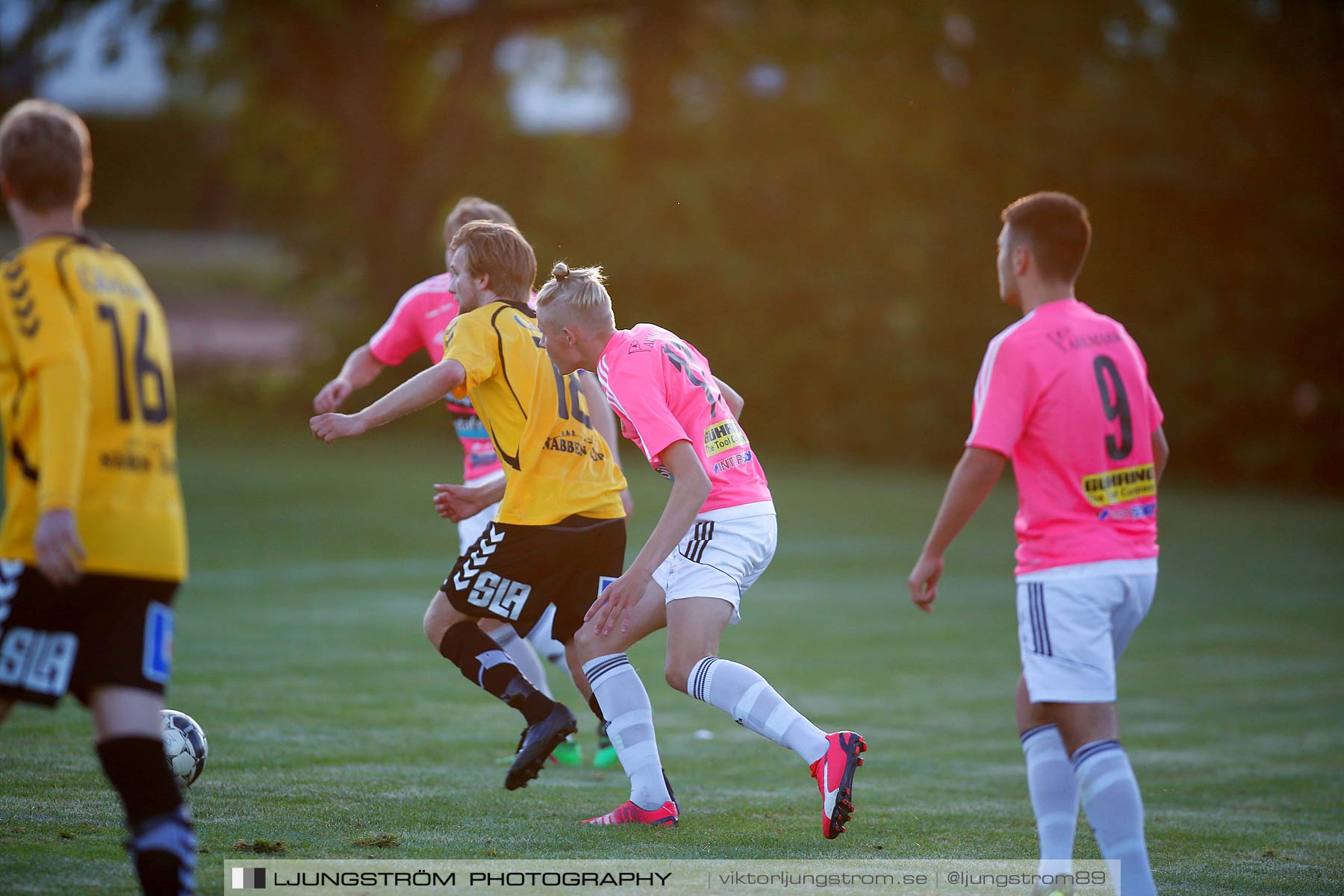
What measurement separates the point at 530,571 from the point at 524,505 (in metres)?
0.24

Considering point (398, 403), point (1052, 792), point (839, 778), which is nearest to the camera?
point (1052, 792)

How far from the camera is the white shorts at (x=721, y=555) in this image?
190 inches

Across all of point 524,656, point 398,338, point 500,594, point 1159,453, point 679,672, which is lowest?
point 524,656

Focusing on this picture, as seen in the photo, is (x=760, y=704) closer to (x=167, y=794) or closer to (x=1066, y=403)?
(x=1066, y=403)

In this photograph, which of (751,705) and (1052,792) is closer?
(1052,792)

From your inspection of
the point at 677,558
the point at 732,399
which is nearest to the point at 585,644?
the point at 677,558

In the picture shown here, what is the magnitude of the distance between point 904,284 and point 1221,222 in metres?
4.92

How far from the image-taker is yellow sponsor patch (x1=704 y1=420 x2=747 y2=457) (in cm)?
488

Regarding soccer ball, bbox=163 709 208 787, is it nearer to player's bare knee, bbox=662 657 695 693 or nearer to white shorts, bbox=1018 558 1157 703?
player's bare knee, bbox=662 657 695 693

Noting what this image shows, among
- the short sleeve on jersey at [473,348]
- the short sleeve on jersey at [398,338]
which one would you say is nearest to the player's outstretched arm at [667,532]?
the short sleeve on jersey at [473,348]

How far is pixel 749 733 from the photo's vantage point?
7.16 m

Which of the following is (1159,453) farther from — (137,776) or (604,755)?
(137,776)

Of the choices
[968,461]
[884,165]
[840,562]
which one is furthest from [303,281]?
[968,461]

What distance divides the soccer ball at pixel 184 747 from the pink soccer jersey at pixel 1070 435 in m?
3.08
